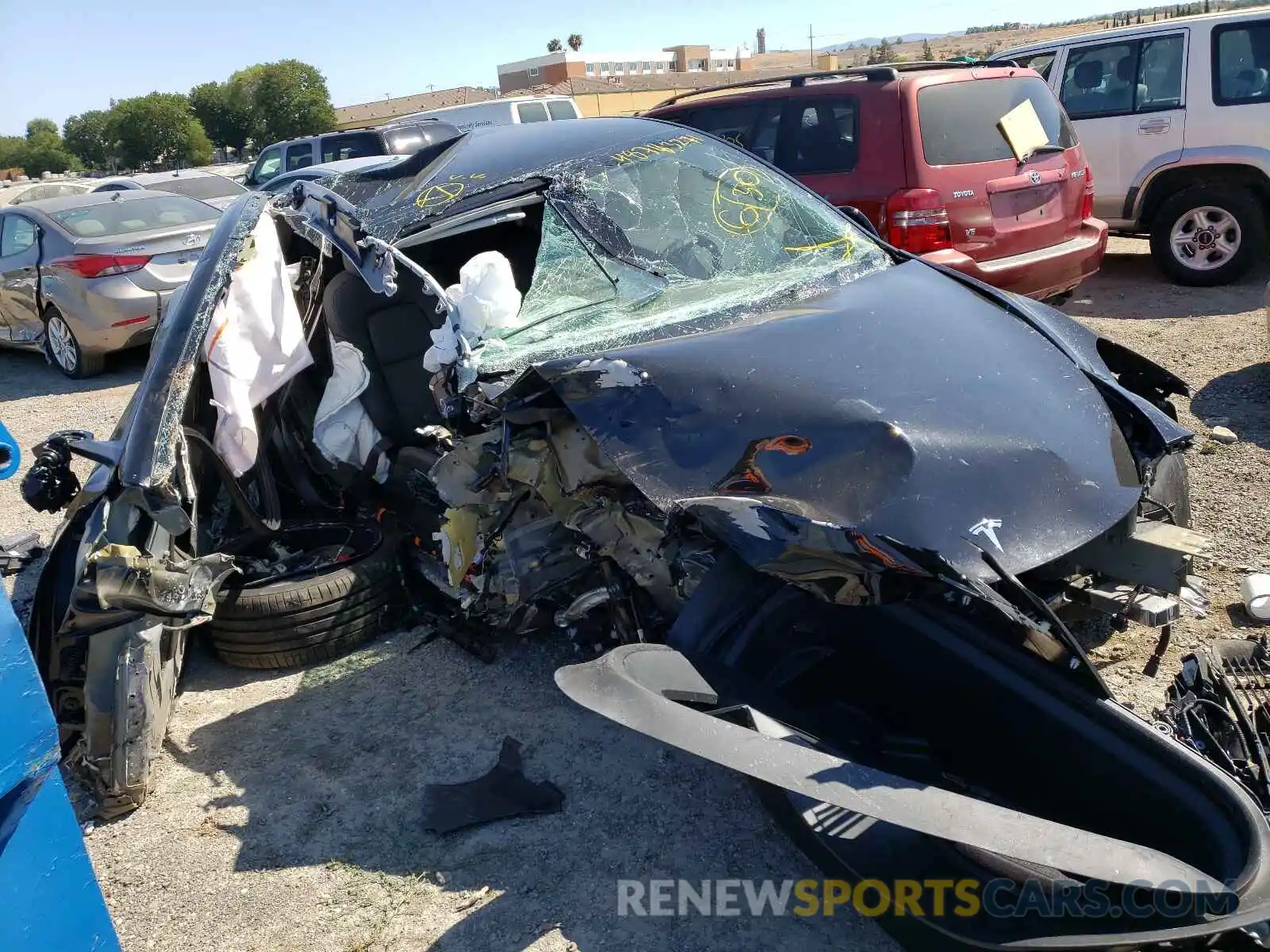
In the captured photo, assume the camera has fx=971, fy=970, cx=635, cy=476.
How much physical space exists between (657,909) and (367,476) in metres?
2.29

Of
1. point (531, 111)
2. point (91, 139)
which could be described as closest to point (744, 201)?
point (531, 111)

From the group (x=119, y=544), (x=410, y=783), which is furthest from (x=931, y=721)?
(x=119, y=544)

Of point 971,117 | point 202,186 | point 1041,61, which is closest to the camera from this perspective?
point 971,117

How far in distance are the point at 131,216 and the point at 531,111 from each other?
8.06 meters

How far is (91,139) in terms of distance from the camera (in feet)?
196

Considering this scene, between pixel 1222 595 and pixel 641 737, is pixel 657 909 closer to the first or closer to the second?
pixel 641 737

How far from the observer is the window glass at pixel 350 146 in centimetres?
A: 1229

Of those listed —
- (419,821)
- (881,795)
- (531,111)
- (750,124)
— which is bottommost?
(419,821)

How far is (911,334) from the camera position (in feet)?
9.96

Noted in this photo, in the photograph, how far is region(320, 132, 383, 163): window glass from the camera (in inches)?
484

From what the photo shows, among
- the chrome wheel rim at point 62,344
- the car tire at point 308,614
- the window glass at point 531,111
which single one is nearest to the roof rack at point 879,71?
the car tire at point 308,614

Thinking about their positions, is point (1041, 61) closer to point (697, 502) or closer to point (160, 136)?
point (697, 502)

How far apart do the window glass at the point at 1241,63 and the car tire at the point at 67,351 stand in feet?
32.7

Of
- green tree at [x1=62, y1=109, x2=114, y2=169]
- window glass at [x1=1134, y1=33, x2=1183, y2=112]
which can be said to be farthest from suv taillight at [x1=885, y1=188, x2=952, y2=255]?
green tree at [x1=62, y1=109, x2=114, y2=169]
